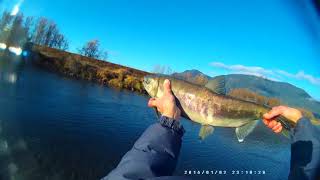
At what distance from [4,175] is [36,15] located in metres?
0.58

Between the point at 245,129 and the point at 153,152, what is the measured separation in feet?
1.24

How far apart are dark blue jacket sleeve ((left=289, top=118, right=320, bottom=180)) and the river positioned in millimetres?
37

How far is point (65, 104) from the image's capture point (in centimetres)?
146

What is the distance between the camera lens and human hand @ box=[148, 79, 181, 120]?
1290 millimetres

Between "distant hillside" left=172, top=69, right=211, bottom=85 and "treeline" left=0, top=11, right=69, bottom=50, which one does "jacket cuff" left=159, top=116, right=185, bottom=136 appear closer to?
"distant hillside" left=172, top=69, right=211, bottom=85

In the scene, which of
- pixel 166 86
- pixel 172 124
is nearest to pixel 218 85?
pixel 166 86

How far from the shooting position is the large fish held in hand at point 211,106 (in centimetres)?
129

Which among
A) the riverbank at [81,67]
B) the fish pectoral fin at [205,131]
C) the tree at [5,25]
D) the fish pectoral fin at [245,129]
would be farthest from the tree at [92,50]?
the fish pectoral fin at [245,129]

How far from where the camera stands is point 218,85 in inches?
53.0

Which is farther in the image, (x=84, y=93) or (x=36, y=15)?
(x=84, y=93)

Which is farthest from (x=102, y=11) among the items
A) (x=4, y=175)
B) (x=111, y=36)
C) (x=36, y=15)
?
(x=4, y=175)

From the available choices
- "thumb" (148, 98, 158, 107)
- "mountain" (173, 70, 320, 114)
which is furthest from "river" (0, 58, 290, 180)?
"mountain" (173, 70, 320, 114)

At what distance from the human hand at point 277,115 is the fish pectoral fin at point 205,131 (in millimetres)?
190

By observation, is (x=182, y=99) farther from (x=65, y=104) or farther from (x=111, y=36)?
(x=65, y=104)
